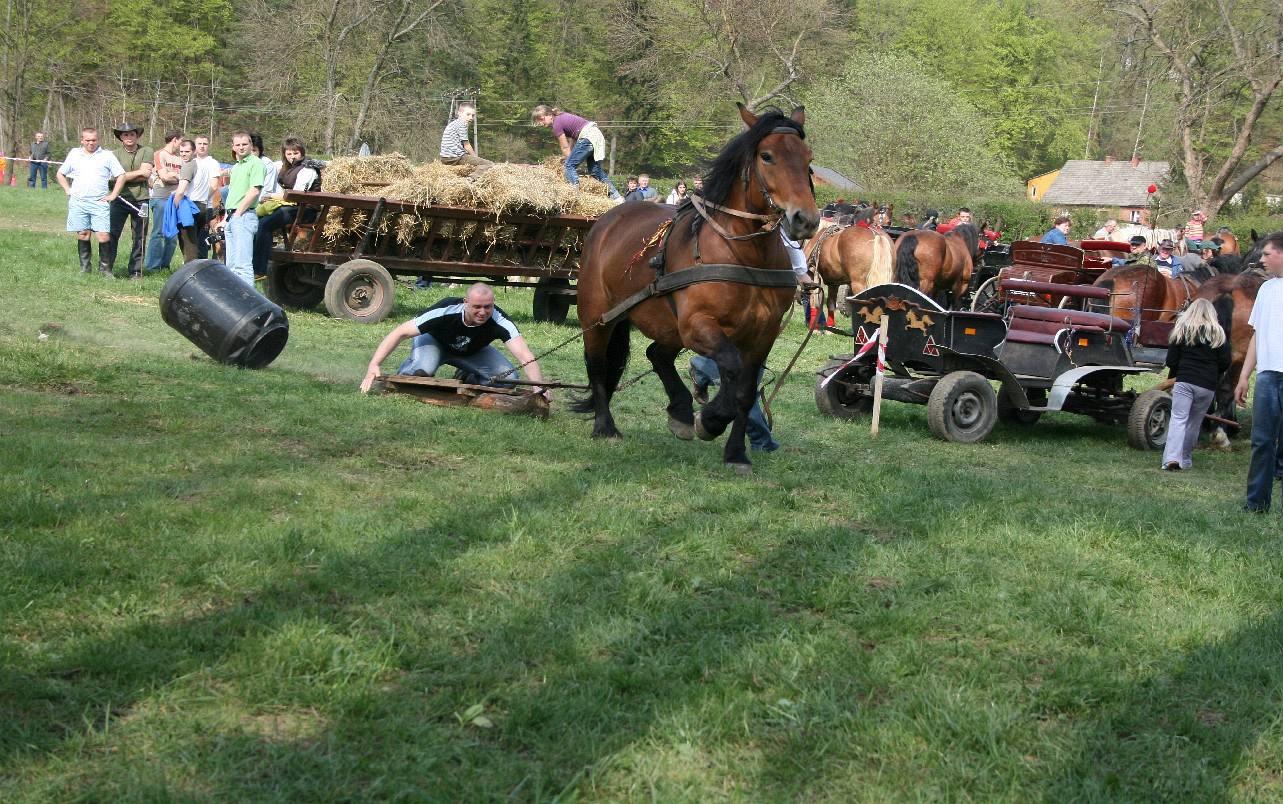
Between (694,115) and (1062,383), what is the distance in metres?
49.7

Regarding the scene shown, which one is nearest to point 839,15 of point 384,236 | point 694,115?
point 694,115

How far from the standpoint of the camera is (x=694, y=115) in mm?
59906

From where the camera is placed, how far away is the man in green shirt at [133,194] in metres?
17.6

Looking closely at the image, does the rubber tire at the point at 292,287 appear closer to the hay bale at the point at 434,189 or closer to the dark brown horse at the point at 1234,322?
the hay bale at the point at 434,189

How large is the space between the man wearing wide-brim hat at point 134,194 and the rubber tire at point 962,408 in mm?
10801

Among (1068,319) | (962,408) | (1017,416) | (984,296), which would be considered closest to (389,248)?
(962,408)

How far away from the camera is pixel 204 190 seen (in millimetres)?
18812

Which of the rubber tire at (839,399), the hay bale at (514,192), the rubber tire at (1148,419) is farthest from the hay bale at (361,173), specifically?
the rubber tire at (1148,419)

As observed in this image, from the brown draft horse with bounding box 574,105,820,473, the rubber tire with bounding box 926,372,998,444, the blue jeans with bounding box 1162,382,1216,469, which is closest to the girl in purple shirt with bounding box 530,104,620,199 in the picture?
the rubber tire with bounding box 926,372,998,444

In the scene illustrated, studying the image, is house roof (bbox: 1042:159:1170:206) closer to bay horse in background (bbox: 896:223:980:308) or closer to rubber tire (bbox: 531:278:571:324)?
bay horse in background (bbox: 896:223:980:308)

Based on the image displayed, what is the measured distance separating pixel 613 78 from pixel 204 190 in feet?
176

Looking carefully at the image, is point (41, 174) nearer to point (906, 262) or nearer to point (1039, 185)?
point (906, 262)

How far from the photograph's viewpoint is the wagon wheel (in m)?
12.2

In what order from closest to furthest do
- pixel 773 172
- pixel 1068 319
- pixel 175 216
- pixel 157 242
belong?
pixel 773 172 → pixel 1068 319 → pixel 175 216 → pixel 157 242
